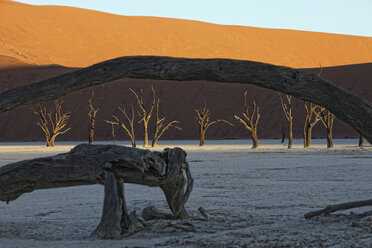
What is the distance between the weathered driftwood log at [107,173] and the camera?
652cm

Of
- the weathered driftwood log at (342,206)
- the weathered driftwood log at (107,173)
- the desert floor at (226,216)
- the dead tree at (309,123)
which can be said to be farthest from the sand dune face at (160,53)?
the weathered driftwood log at (107,173)

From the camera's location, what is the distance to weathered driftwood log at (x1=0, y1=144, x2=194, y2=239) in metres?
6.52

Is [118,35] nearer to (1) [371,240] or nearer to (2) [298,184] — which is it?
(2) [298,184]

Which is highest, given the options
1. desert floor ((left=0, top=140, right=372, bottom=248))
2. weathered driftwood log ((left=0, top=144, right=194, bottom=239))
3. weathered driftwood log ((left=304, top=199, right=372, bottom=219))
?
weathered driftwood log ((left=0, top=144, right=194, bottom=239))

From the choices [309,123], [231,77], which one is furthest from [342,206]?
[309,123]

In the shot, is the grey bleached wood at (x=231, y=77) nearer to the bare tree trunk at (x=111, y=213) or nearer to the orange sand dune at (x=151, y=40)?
the bare tree trunk at (x=111, y=213)

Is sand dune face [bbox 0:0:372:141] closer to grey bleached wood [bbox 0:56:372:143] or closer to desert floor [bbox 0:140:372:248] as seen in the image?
desert floor [bbox 0:140:372:248]

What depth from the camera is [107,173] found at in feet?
21.5

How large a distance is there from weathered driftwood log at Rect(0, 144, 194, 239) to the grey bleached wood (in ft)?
5.00

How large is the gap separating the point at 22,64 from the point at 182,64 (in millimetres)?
85331

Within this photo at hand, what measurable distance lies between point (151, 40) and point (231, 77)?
113041mm

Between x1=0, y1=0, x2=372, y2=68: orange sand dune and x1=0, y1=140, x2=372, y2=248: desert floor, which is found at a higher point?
x1=0, y1=0, x2=372, y2=68: orange sand dune

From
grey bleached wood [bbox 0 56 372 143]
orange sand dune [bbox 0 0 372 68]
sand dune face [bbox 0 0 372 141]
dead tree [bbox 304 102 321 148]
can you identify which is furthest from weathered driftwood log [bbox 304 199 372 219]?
orange sand dune [bbox 0 0 372 68]

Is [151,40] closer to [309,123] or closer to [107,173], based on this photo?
[309,123]
